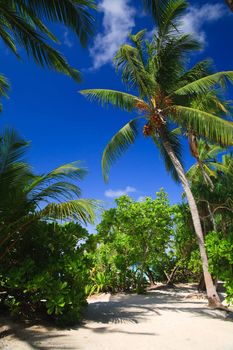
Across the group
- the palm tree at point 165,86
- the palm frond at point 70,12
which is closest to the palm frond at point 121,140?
the palm tree at point 165,86

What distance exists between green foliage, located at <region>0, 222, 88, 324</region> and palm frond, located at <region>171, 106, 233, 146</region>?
17.1 ft

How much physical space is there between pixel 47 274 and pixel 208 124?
6.61 meters

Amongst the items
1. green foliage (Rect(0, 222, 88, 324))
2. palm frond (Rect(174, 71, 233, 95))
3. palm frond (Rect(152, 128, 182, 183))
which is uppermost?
palm frond (Rect(174, 71, 233, 95))

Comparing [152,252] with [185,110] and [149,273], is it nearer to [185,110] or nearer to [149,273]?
[149,273]

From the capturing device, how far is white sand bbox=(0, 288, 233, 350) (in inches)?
235

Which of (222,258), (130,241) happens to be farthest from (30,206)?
(130,241)

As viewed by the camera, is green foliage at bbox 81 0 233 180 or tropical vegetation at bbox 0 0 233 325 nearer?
tropical vegetation at bbox 0 0 233 325

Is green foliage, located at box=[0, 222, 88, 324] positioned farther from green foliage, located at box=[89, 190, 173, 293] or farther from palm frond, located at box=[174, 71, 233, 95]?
green foliage, located at box=[89, 190, 173, 293]

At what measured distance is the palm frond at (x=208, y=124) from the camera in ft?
32.1

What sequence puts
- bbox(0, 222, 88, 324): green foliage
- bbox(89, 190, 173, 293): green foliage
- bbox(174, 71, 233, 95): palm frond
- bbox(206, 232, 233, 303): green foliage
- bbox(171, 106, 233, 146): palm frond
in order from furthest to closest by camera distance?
bbox(89, 190, 173, 293): green foliage, bbox(174, 71, 233, 95): palm frond, bbox(171, 106, 233, 146): palm frond, bbox(206, 232, 233, 303): green foliage, bbox(0, 222, 88, 324): green foliage

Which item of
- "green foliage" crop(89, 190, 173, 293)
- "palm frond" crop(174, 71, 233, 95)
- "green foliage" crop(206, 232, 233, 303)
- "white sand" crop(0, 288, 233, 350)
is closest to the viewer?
"white sand" crop(0, 288, 233, 350)

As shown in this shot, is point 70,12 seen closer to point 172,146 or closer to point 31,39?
point 31,39

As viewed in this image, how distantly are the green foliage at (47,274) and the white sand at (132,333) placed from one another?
1.81 feet

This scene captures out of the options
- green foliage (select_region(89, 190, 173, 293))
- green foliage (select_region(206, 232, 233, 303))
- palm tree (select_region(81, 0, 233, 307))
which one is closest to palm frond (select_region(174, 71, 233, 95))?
palm tree (select_region(81, 0, 233, 307))
